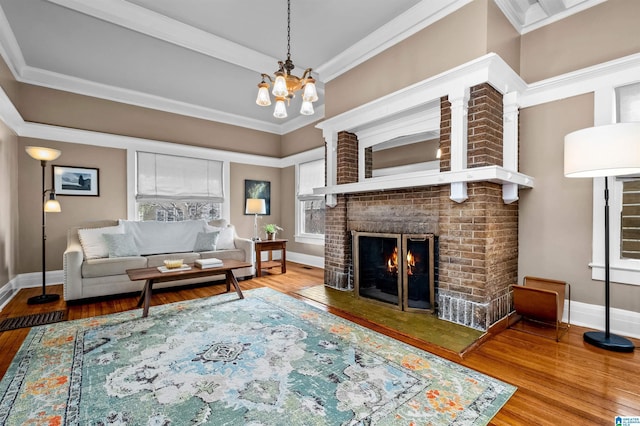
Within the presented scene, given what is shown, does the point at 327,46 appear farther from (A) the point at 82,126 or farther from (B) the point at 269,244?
(A) the point at 82,126

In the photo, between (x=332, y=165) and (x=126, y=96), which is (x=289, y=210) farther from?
(x=126, y=96)

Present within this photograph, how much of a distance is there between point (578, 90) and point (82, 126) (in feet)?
21.8

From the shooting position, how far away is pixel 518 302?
111 inches

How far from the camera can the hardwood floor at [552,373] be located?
166 centimetres

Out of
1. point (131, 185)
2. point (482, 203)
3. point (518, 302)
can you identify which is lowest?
point (518, 302)

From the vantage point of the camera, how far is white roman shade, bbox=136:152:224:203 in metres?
5.34

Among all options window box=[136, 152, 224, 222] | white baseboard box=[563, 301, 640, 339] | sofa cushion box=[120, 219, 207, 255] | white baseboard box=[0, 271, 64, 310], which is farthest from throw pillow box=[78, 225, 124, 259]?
white baseboard box=[563, 301, 640, 339]

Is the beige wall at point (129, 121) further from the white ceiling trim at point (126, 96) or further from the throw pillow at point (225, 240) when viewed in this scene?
the throw pillow at point (225, 240)

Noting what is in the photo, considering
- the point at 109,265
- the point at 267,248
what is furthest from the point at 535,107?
the point at 109,265

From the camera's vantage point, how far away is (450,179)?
9.41 ft

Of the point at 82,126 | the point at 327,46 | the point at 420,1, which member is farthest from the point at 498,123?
the point at 82,126

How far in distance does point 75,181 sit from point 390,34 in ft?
16.8

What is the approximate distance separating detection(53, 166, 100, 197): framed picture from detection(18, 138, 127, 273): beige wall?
66mm

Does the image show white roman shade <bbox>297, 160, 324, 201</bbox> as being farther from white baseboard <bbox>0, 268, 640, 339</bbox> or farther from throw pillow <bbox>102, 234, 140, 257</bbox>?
white baseboard <bbox>0, 268, 640, 339</bbox>
